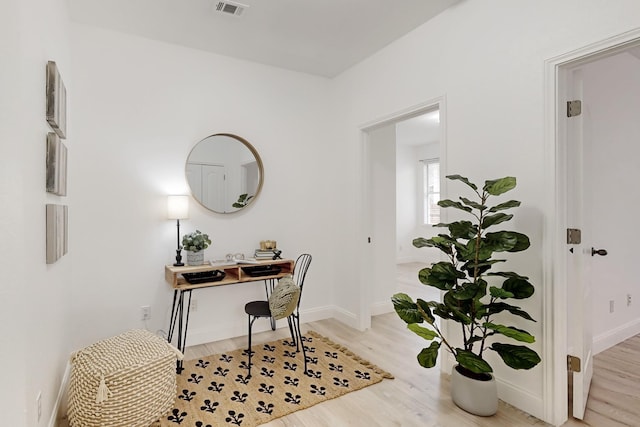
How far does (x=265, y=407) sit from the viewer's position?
220cm

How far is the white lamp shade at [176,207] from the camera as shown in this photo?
295cm

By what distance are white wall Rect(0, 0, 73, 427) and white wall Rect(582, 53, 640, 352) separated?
3677mm

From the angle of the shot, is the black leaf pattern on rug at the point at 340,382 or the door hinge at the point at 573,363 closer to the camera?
the door hinge at the point at 573,363

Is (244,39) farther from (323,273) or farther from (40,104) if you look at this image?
(323,273)

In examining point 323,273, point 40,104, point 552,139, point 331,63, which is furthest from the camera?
point 323,273

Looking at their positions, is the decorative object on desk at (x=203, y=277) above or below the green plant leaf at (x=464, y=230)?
below

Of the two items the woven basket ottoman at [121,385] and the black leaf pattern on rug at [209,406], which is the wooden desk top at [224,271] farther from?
the black leaf pattern on rug at [209,406]

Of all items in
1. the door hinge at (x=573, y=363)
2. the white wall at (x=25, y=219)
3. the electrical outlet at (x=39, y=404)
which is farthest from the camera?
the door hinge at (x=573, y=363)

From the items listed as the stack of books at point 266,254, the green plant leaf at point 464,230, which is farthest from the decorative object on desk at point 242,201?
the green plant leaf at point 464,230

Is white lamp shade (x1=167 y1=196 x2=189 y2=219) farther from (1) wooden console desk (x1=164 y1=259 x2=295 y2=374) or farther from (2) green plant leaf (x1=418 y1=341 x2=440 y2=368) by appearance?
(2) green plant leaf (x1=418 y1=341 x2=440 y2=368)

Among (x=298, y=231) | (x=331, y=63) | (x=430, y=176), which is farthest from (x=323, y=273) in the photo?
(x=430, y=176)

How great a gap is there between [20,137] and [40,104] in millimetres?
484

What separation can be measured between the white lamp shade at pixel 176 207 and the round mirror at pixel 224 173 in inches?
10.1

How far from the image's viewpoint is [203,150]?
10.8 ft
